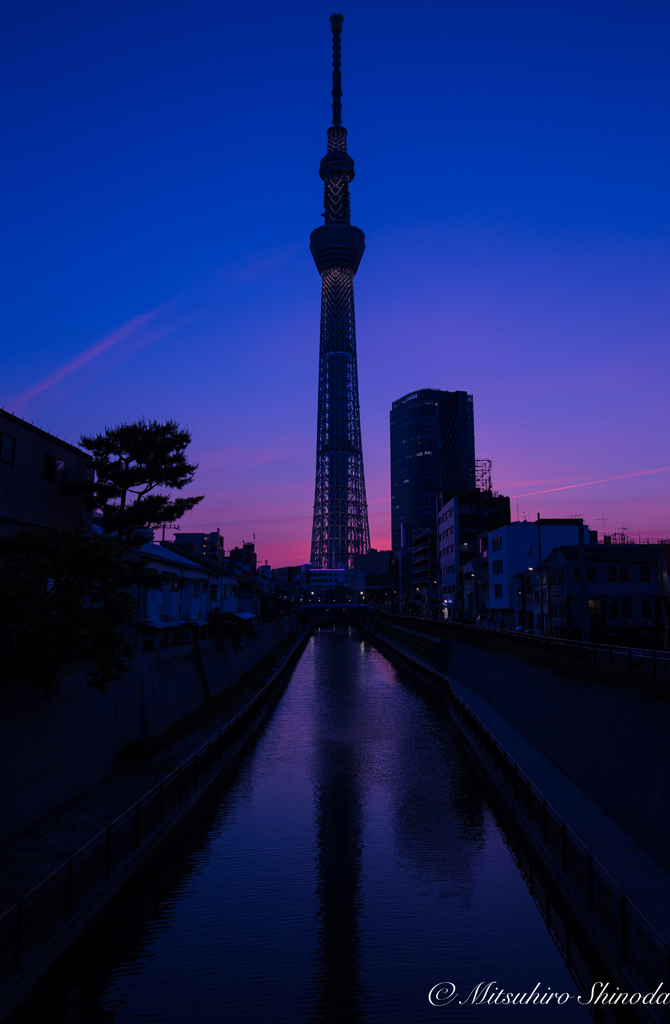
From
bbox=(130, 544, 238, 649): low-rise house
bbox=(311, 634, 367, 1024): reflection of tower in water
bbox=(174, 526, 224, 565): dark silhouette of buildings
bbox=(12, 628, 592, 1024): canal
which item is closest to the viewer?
bbox=(12, 628, 592, 1024): canal

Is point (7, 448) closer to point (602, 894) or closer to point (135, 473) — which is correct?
point (135, 473)

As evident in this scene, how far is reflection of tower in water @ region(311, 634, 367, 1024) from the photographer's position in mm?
10852

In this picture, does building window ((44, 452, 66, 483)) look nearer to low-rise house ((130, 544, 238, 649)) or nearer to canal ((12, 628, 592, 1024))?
low-rise house ((130, 544, 238, 649))

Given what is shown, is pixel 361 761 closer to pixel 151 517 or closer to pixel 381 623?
pixel 151 517

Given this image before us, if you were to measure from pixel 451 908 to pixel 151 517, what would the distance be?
2152cm

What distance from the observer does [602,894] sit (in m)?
11.8

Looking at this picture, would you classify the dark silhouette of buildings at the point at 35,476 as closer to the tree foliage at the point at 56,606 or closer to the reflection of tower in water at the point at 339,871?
the tree foliage at the point at 56,606

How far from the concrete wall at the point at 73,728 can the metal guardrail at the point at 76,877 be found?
7.14 feet

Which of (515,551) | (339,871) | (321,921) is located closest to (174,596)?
(339,871)

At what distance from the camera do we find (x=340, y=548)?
197250mm

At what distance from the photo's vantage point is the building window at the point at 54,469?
86.8ft

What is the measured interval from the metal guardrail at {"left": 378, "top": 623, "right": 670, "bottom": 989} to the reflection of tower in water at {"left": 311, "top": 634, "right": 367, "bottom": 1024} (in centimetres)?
432

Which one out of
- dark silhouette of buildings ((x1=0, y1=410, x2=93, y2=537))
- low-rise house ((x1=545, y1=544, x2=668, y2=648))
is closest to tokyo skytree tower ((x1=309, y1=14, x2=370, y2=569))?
low-rise house ((x1=545, y1=544, x2=668, y2=648))

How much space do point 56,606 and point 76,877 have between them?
6.20 metres
